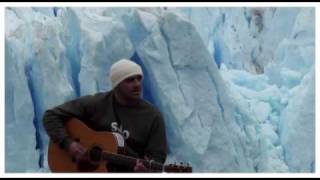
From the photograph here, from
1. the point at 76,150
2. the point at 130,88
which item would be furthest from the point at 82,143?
the point at 130,88

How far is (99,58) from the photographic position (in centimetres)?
405

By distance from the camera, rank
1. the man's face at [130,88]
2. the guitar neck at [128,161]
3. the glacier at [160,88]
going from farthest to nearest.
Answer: the glacier at [160,88]
the man's face at [130,88]
the guitar neck at [128,161]

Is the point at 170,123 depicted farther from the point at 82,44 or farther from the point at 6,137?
the point at 6,137

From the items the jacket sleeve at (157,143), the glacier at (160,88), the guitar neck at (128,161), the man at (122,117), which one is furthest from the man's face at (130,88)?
the glacier at (160,88)

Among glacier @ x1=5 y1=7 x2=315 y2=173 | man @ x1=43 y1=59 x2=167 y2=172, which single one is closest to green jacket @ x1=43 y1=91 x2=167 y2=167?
man @ x1=43 y1=59 x2=167 y2=172

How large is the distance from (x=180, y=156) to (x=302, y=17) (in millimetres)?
1528

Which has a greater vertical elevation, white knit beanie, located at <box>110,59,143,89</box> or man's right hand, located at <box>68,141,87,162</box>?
white knit beanie, located at <box>110,59,143,89</box>

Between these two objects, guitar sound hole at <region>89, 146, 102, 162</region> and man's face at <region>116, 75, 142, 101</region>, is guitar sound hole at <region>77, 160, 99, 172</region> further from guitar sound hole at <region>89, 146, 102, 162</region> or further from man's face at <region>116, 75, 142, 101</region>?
man's face at <region>116, 75, 142, 101</region>

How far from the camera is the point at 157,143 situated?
7.87ft

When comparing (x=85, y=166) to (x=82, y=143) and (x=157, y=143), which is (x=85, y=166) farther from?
(x=157, y=143)

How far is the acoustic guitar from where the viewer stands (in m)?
2.40

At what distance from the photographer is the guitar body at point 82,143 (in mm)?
2477

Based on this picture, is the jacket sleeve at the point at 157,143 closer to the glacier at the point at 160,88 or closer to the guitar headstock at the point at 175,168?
the guitar headstock at the point at 175,168

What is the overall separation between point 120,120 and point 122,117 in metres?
0.01
